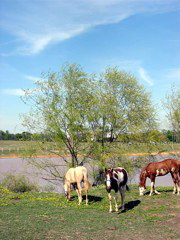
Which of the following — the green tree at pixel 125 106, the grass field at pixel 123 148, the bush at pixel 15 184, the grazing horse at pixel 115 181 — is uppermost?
the green tree at pixel 125 106

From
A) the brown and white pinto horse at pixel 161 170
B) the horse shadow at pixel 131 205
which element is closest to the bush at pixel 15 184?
the brown and white pinto horse at pixel 161 170

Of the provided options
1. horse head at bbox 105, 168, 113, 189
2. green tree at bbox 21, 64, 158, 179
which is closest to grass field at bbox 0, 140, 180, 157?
green tree at bbox 21, 64, 158, 179

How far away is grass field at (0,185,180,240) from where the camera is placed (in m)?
9.27

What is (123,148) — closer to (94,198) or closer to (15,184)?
(15,184)

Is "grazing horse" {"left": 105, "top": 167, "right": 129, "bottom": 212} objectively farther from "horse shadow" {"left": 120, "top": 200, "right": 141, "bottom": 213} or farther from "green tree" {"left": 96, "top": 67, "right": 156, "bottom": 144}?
"green tree" {"left": 96, "top": 67, "right": 156, "bottom": 144}

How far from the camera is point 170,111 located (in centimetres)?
2759

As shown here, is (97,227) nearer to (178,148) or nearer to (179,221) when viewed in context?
(179,221)

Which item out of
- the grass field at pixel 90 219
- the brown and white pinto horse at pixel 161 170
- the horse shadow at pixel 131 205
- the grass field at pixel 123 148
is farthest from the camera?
the grass field at pixel 123 148

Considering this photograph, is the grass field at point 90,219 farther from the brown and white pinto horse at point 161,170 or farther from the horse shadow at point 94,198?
the brown and white pinto horse at point 161,170

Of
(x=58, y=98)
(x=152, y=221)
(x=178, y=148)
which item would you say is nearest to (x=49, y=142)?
(x=58, y=98)

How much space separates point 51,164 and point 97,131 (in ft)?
14.0

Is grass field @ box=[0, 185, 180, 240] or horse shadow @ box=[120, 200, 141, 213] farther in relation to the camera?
horse shadow @ box=[120, 200, 141, 213]

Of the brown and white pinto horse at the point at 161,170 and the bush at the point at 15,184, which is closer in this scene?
the brown and white pinto horse at the point at 161,170

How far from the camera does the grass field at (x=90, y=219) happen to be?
9.27 meters
